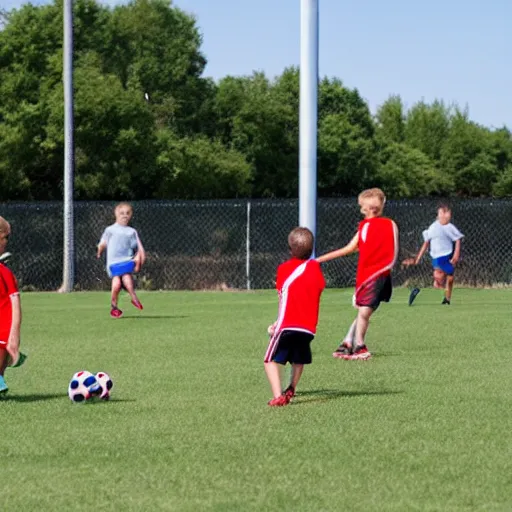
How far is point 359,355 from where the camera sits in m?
12.6

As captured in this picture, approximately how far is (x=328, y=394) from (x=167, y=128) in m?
50.4

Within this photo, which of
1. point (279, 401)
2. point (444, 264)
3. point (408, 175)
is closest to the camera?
point (279, 401)

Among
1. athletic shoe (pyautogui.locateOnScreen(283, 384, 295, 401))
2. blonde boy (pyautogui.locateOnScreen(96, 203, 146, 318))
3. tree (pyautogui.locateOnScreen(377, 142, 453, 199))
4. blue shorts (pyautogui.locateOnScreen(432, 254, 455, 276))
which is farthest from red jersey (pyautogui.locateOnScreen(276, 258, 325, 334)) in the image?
tree (pyautogui.locateOnScreen(377, 142, 453, 199))

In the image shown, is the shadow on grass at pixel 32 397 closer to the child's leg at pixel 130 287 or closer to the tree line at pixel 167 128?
the child's leg at pixel 130 287

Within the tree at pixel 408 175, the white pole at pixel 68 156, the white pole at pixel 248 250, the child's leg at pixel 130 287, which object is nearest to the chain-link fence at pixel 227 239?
the white pole at pixel 248 250

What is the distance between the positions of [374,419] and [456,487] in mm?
2266

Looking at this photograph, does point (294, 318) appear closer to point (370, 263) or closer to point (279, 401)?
point (279, 401)

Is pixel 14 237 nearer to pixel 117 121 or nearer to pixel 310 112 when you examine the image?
pixel 117 121

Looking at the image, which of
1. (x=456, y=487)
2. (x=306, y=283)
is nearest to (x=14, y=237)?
(x=306, y=283)

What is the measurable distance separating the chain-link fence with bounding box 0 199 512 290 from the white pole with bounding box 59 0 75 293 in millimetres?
963

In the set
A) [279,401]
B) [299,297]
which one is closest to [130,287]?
[299,297]

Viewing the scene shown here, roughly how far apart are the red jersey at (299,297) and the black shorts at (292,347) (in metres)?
0.05

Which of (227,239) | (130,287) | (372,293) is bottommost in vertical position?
(130,287)

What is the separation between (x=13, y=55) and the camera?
50.8 metres
